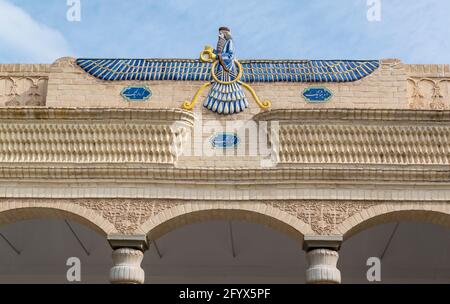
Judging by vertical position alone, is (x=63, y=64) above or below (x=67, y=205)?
above

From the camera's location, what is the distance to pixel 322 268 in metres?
10.5

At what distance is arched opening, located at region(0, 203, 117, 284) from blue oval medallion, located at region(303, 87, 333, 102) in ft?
13.3

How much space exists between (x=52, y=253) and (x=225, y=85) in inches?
174

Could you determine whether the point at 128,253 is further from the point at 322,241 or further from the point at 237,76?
the point at 237,76

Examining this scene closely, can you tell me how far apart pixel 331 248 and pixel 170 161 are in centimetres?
237

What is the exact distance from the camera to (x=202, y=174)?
11000 millimetres

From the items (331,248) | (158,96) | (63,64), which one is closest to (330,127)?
(331,248)

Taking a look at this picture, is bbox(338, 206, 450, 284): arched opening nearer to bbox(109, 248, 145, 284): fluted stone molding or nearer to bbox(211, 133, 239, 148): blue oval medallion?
bbox(211, 133, 239, 148): blue oval medallion

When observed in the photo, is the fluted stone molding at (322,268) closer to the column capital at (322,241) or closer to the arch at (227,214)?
the column capital at (322,241)

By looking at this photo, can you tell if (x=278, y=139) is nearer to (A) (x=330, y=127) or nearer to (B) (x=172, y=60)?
(A) (x=330, y=127)

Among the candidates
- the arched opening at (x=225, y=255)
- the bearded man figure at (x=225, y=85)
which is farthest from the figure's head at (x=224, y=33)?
the arched opening at (x=225, y=255)

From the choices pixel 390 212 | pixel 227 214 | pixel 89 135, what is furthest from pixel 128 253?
pixel 390 212

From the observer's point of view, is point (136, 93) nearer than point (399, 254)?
Yes
